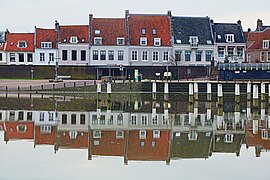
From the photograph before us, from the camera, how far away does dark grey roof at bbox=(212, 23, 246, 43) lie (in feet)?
267

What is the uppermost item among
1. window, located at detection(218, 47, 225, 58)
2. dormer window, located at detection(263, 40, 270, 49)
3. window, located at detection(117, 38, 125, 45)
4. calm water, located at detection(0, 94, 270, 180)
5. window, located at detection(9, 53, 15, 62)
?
window, located at detection(117, 38, 125, 45)

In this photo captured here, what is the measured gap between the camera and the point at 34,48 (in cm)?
8150

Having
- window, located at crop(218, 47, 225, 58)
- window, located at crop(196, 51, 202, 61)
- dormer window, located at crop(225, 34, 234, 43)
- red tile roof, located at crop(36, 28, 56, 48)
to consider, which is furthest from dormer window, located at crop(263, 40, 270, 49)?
red tile roof, located at crop(36, 28, 56, 48)

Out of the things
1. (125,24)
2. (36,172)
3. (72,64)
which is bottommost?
(36,172)

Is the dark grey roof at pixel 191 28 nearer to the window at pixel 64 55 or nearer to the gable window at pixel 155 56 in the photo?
the gable window at pixel 155 56

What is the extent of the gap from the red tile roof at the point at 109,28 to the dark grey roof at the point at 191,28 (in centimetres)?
732

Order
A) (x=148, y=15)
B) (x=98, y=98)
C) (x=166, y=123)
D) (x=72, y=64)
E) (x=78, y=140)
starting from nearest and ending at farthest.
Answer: (x=78, y=140) < (x=166, y=123) < (x=98, y=98) < (x=72, y=64) < (x=148, y=15)

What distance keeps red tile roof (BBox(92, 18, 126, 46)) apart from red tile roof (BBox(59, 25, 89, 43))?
3.69ft

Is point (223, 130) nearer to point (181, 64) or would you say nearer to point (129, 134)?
point (129, 134)

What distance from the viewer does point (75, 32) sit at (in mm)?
79562

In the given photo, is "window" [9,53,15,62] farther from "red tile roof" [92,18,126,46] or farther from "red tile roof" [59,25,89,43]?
"red tile roof" [92,18,126,46]

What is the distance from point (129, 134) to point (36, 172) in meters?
9.70

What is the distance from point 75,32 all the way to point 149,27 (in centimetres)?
1018

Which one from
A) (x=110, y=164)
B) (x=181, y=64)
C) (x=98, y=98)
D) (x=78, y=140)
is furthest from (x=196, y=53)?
(x=110, y=164)
